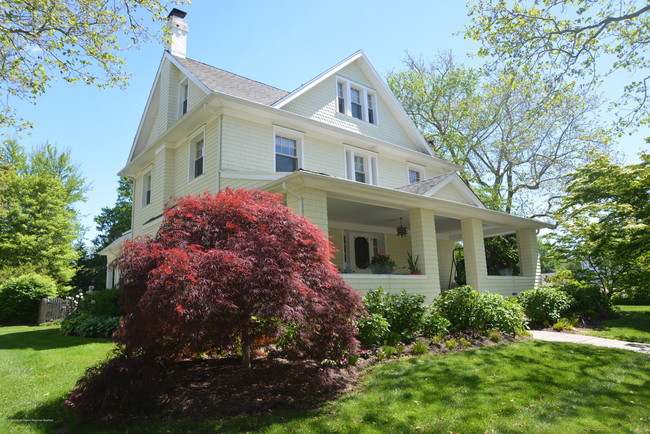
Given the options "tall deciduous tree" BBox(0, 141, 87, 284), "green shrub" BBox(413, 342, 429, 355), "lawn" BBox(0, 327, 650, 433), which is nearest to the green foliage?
"green shrub" BBox(413, 342, 429, 355)

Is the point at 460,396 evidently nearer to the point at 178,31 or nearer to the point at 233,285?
the point at 233,285

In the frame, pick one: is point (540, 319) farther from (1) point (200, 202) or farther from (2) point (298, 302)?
(1) point (200, 202)

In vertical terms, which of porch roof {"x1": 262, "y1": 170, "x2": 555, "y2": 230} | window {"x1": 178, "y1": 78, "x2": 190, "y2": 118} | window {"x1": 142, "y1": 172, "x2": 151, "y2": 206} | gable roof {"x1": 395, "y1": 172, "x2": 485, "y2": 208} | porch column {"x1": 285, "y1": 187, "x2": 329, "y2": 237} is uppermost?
window {"x1": 178, "y1": 78, "x2": 190, "y2": 118}

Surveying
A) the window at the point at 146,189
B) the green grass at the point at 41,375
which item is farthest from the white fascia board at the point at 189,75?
the green grass at the point at 41,375

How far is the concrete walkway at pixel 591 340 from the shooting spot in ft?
26.3

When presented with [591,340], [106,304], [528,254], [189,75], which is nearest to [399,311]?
[591,340]

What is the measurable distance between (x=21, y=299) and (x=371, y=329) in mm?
16505

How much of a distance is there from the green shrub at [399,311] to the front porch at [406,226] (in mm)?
1225

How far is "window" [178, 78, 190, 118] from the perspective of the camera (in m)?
14.6

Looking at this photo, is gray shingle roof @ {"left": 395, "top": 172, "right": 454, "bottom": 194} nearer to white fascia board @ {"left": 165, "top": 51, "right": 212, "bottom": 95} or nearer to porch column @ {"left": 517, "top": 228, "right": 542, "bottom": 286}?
porch column @ {"left": 517, "top": 228, "right": 542, "bottom": 286}

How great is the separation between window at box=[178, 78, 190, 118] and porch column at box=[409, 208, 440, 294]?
9109 millimetres

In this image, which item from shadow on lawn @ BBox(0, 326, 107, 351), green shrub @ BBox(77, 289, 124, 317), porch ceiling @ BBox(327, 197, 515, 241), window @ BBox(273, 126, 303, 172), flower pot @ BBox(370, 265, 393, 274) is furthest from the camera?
window @ BBox(273, 126, 303, 172)

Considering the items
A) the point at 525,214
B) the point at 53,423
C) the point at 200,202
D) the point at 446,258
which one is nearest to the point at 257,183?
the point at 200,202

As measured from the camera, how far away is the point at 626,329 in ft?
34.1
